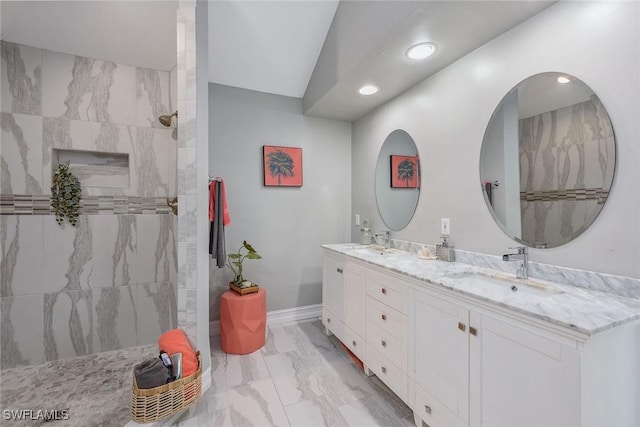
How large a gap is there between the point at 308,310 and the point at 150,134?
8.17 ft

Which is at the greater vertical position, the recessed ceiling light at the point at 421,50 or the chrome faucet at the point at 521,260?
the recessed ceiling light at the point at 421,50

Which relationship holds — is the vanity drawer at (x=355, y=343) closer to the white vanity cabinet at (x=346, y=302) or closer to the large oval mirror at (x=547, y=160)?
the white vanity cabinet at (x=346, y=302)

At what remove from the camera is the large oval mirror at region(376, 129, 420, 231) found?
246cm

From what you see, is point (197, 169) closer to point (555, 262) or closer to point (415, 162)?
point (415, 162)

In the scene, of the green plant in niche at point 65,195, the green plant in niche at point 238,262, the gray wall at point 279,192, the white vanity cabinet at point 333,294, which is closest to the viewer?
the green plant in niche at point 65,195

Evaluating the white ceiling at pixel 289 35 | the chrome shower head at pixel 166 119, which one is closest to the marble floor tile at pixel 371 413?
the white ceiling at pixel 289 35

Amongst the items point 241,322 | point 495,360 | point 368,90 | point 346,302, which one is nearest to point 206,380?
point 241,322

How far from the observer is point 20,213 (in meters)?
2.18

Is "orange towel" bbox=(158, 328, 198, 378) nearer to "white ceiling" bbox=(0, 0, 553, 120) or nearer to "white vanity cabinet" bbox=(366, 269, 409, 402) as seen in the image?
"white vanity cabinet" bbox=(366, 269, 409, 402)

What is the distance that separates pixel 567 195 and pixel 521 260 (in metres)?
0.41

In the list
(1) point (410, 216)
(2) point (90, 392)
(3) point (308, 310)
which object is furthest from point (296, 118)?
(2) point (90, 392)

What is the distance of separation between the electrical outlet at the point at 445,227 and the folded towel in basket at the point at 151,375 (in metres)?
2.07

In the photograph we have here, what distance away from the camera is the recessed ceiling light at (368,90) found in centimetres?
247

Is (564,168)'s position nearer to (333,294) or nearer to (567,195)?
(567,195)
